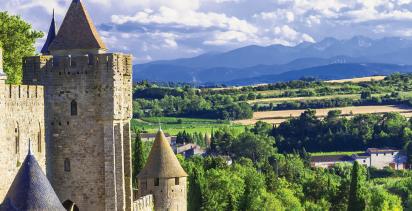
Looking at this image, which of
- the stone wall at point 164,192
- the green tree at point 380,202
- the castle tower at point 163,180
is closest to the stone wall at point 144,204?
the stone wall at point 164,192

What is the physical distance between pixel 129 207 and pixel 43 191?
10.8 metres

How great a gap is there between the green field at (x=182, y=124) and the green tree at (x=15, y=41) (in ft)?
376

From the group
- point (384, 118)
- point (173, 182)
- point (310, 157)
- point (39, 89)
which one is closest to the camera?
point (39, 89)

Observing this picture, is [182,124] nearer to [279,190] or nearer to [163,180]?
[279,190]

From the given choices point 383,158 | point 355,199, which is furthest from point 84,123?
point 383,158

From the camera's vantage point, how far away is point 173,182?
161ft

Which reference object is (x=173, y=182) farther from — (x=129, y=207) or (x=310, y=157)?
(x=310, y=157)

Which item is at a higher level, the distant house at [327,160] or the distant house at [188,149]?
the distant house at [188,149]

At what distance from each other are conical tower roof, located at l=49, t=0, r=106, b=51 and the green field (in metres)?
126

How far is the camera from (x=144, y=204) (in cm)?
4434

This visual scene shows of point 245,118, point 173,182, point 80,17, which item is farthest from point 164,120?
point 80,17

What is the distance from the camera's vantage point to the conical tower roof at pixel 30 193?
1079 inches

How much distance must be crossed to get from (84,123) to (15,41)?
43.9 ft

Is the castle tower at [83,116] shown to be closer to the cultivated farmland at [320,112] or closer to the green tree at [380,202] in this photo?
the green tree at [380,202]
